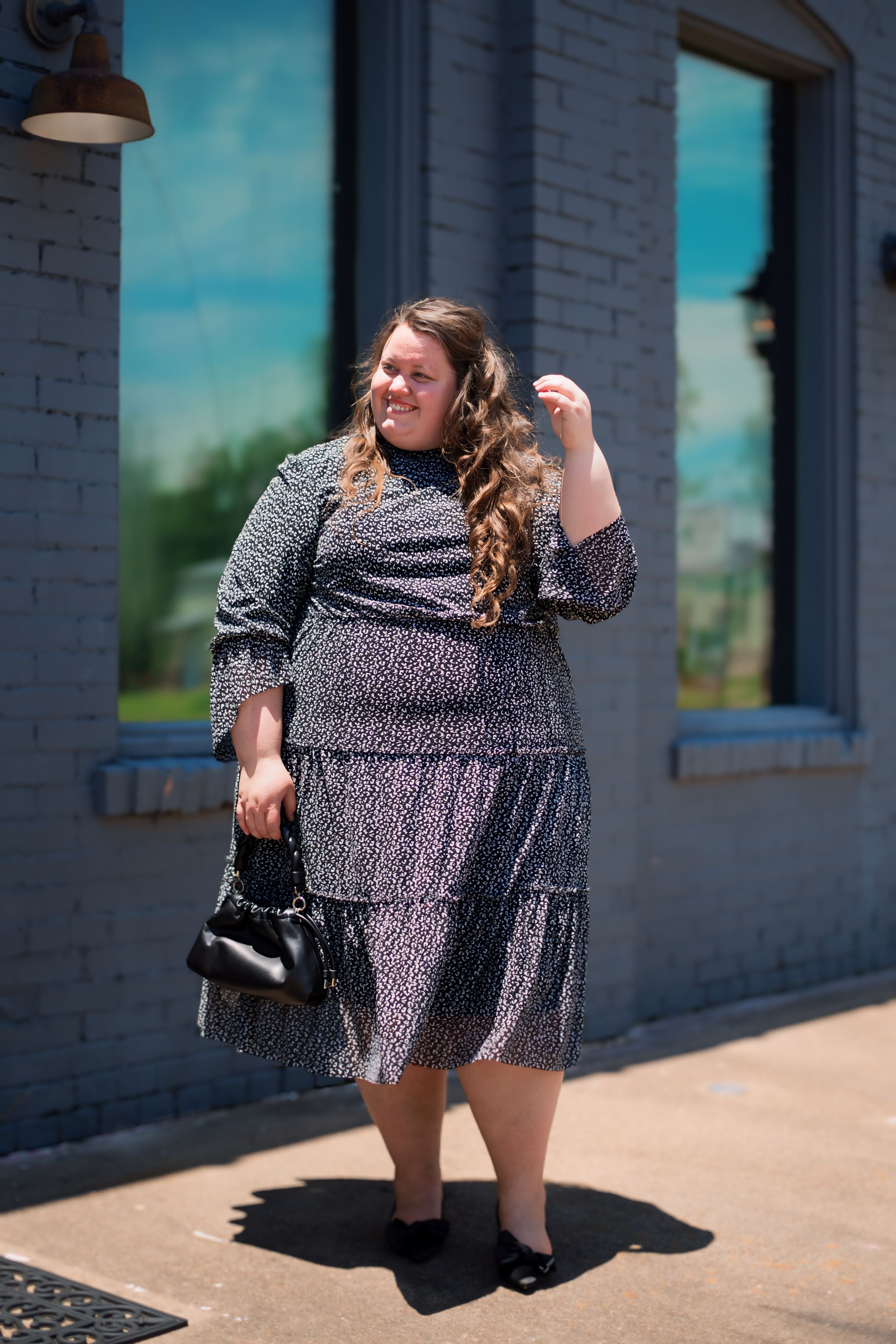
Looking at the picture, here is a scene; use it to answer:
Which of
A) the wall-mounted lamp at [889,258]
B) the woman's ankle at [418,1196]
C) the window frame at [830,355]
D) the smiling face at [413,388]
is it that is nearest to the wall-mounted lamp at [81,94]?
the smiling face at [413,388]

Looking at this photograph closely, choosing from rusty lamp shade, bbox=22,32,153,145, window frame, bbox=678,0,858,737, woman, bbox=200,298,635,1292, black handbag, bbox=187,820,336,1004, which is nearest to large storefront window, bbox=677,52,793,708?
window frame, bbox=678,0,858,737

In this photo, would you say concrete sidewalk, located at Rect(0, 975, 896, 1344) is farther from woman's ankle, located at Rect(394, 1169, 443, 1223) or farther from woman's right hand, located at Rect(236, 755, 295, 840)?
woman's right hand, located at Rect(236, 755, 295, 840)

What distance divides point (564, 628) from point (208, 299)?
1542mm

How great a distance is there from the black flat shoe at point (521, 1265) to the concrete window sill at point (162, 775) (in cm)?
140

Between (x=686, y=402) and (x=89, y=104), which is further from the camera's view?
(x=686, y=402)

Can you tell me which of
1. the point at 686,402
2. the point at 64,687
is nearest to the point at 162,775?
the point at 64,687

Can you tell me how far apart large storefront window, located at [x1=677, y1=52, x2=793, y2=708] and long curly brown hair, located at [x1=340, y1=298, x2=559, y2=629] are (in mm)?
2830

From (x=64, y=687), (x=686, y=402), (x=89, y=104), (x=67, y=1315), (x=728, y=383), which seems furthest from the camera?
(x=728, y=383)

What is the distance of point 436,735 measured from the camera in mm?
2930

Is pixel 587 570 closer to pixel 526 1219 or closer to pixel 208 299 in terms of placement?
pixel 526 1219

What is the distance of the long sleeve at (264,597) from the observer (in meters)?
2.94

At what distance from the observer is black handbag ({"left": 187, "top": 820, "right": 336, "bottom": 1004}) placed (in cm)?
280

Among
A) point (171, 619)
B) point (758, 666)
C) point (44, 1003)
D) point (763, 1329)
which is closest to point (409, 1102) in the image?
point (763, 1329)

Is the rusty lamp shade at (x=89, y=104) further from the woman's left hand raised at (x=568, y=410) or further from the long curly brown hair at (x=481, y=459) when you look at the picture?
the woman's left hand raised at (x=568, y=410)
